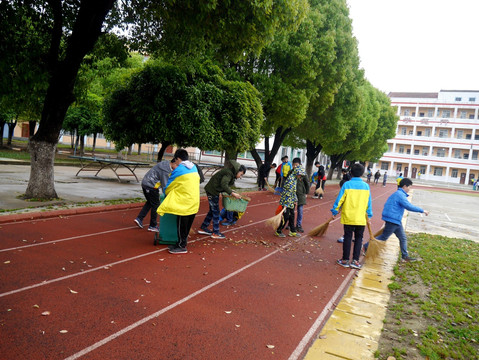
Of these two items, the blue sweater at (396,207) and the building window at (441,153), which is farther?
the building window at (441,153)

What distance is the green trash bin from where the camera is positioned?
6.89 meters

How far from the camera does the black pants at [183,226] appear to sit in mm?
6500

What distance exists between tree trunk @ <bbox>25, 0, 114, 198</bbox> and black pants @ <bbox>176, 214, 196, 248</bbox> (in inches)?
215

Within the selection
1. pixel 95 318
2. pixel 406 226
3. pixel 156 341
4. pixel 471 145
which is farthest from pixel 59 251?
pixel 471 145

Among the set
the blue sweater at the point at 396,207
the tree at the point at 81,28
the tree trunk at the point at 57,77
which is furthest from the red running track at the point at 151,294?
the tree at the point at 81,28

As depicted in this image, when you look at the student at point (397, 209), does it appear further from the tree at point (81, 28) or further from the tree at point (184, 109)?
the tree at point (184, 109)

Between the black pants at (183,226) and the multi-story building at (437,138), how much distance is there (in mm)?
78624

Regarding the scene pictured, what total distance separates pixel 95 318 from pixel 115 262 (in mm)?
1950

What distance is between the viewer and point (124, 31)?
457 inches

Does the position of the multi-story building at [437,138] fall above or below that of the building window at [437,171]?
above

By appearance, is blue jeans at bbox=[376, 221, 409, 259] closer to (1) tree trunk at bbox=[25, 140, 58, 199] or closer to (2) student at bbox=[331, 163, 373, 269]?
(2) student at bbox=[331, 163, 373, 269]

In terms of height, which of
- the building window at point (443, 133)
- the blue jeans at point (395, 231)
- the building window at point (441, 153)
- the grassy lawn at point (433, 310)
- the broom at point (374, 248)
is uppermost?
the building window at point (443, 133)

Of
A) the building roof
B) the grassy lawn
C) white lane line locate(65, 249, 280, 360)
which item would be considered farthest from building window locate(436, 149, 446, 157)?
white lane line locate(65, 249, 280, 360)

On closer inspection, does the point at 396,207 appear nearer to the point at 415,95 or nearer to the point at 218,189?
the point at 218,189
